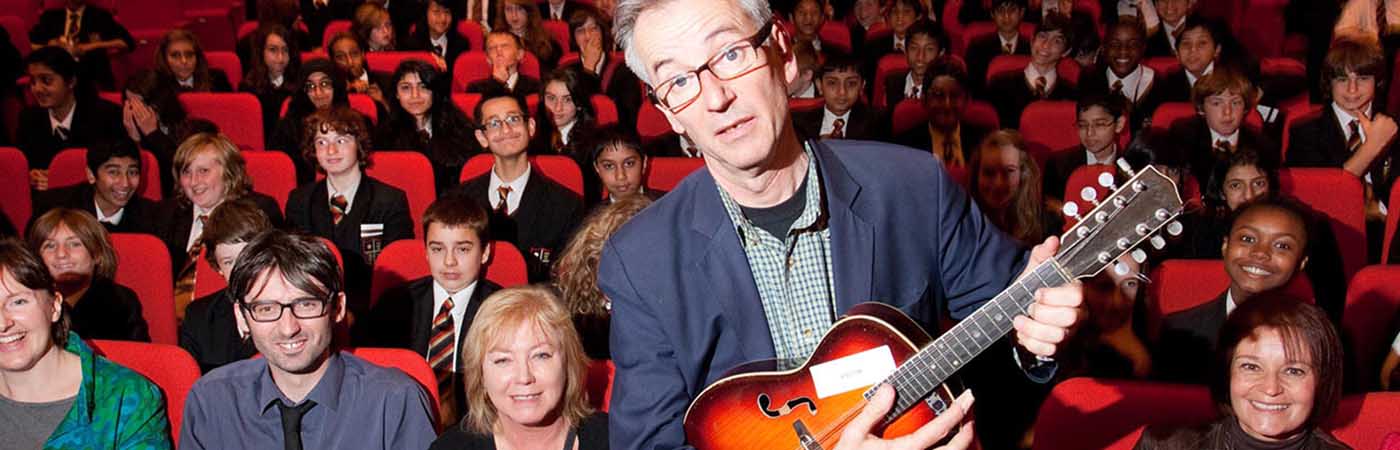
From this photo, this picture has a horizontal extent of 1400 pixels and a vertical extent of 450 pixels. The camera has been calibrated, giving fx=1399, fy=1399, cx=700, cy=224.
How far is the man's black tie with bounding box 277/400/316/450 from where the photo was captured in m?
2.97

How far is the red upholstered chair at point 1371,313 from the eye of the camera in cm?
355

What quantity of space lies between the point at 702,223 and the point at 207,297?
2.66 metres

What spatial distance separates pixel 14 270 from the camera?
309 cm

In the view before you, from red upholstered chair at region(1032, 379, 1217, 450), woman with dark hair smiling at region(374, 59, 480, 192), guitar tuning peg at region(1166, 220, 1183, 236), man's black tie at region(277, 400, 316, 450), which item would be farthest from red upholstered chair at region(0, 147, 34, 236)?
guitar tuning peg at region(1166, 220, 1183, 236)

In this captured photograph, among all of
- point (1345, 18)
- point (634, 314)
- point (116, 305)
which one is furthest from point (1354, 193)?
point (116, 305)

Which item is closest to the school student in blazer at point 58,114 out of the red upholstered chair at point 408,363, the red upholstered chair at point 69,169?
the red upholstered chair at point 69,169

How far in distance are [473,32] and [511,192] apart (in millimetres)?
3814

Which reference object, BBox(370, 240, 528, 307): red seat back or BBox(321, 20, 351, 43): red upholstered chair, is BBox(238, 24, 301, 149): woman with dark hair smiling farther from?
BBox(370, 240, 528, 307): red seat back

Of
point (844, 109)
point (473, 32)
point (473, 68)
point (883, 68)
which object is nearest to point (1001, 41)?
point (883, 68)

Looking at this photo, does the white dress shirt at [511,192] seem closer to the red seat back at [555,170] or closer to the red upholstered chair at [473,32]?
the red seat back at [555,170]

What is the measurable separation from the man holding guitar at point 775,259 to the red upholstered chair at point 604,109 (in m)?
4.41

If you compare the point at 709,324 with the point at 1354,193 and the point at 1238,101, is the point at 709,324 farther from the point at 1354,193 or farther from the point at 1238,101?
the point at 1238,101

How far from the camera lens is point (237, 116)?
638 cm

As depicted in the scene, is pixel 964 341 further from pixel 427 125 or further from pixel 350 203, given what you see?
pixel 427 125
